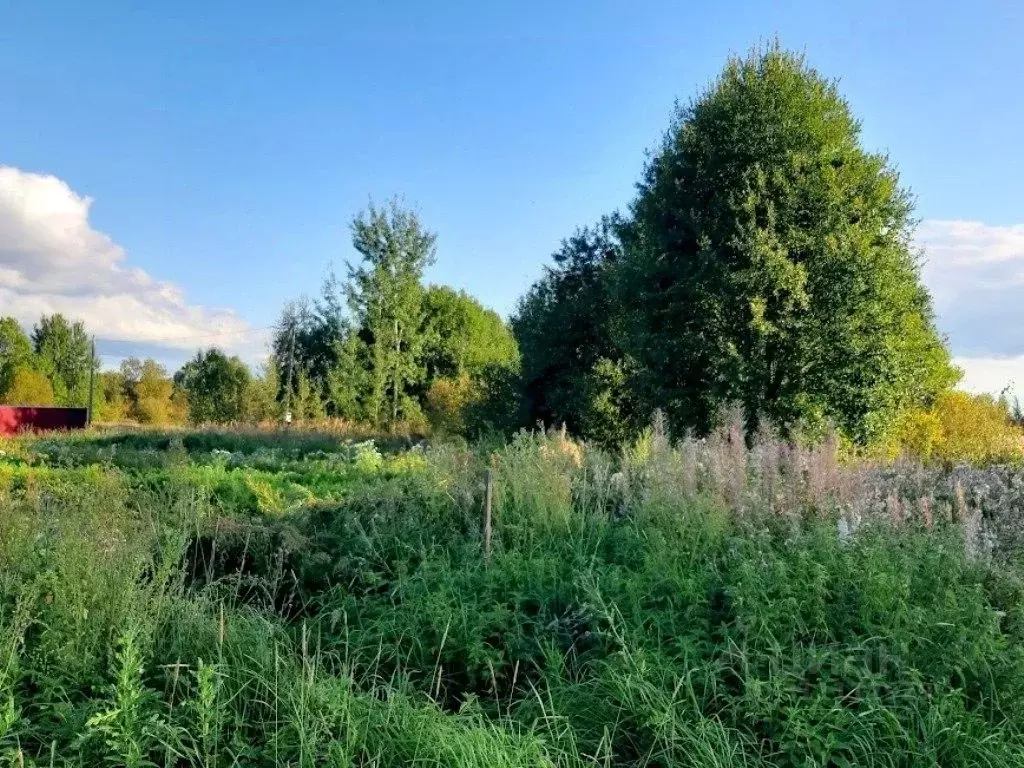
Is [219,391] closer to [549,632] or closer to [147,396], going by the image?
[147,396]

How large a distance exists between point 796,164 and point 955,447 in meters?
4.80

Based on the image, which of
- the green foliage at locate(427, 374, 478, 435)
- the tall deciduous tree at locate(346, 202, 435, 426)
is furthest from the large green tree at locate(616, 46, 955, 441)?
the tall deciduous tree at locate(346, 202, 435, 426)

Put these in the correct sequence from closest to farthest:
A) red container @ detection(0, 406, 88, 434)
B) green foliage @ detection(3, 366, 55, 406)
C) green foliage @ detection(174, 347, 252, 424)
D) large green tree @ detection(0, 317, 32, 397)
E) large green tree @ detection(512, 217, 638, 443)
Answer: large green tree @ detection(512, 217, 638, 443), red container @ detection(0, 406, 88, 434), green foliage @ detection(174, 347, 252, 424), green foliage @ detection(3, 366, 55, 406), large green tree @ detection(0, 317, 32, 397)

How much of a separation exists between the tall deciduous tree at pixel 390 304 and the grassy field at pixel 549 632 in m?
21.1

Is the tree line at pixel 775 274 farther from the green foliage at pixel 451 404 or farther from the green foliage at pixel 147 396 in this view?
the green foliage at pixel 147 396

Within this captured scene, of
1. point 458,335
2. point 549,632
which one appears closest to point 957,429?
point 549,632

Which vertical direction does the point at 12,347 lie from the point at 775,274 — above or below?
above

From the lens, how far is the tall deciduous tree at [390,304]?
1069 inches

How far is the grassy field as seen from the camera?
9.51ft

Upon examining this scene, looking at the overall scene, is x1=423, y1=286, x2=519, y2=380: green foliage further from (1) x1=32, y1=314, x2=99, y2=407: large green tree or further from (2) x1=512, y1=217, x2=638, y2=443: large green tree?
(1) x1=32, y1=314, x2=99, y2=407: large green tree

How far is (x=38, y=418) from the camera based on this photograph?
28.9m

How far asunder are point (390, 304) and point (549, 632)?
24.1m

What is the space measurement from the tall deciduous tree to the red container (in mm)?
10509

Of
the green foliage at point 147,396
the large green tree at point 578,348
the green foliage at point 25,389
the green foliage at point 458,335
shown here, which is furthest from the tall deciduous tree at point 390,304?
the green foliage at point 25,389
